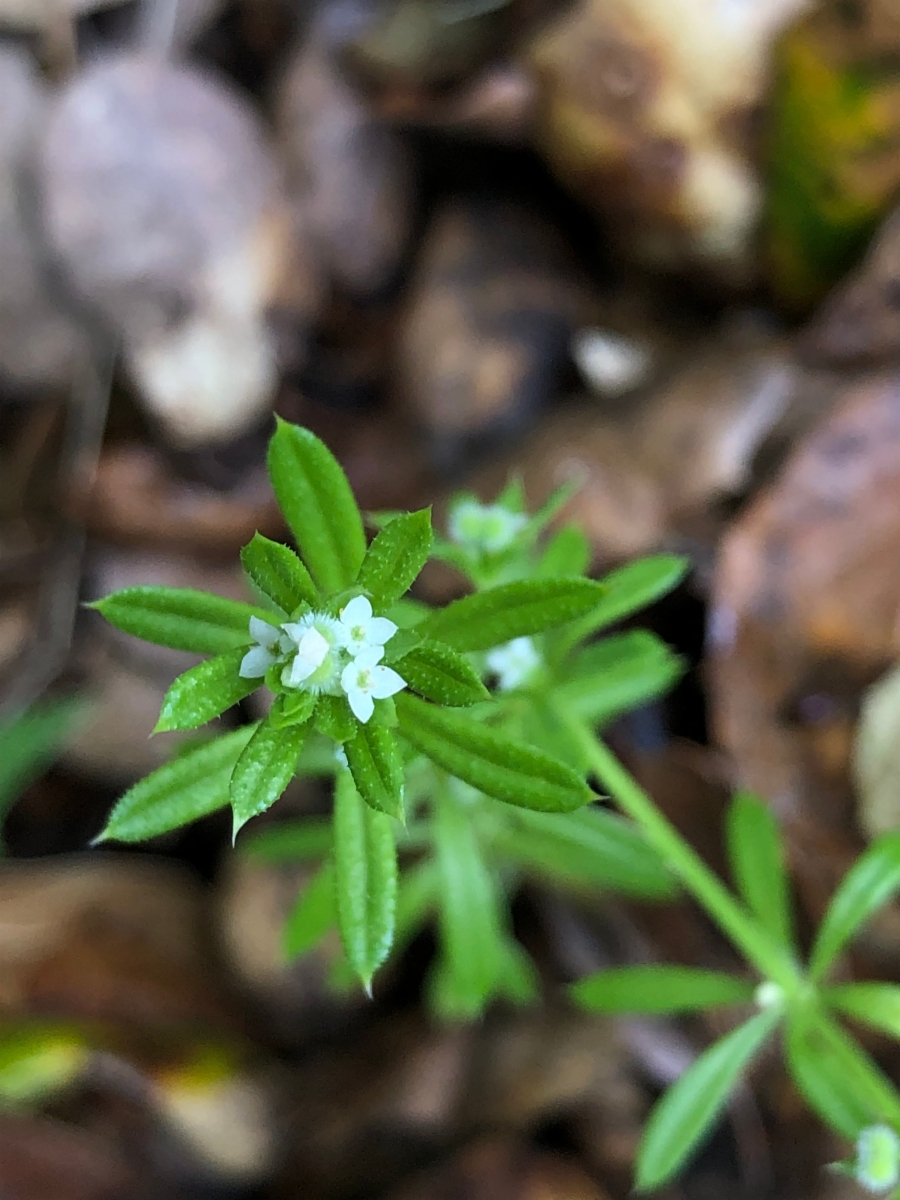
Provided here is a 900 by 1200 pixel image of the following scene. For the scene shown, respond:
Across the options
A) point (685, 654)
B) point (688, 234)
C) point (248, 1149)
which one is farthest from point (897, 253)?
point (248, 1149)

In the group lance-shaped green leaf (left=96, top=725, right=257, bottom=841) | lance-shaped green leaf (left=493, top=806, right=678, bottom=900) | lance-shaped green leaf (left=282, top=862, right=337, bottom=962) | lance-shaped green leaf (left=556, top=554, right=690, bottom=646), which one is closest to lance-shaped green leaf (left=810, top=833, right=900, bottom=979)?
lance-shaped green leaf (left=493, top=806, right=678, bottom=900)

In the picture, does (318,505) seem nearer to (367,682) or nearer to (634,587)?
(367,682)

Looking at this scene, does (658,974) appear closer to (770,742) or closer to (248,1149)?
(770,742)

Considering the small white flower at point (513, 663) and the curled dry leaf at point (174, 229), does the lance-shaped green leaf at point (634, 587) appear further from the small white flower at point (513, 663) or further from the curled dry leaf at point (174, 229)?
the curled dry leaf at point (174, 229)

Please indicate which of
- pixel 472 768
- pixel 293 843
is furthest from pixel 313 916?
pixel 472 768

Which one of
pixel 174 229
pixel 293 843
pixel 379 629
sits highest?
pixel 174 229

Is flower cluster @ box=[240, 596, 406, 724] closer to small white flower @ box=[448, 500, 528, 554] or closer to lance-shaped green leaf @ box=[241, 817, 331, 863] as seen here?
small white flower @ box=[448, 500, 528, 554]
